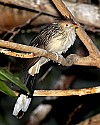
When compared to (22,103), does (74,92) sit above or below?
above

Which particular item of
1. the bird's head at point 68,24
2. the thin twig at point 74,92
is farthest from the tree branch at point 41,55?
the bird's head at point 68,24

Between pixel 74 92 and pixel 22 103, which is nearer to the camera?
pixel 74 92

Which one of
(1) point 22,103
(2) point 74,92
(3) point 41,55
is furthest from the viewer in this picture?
(1) point 22,103

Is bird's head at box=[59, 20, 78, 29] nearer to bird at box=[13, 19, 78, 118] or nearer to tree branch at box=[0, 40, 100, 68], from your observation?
bird at box=[13, 19, 78, 118]

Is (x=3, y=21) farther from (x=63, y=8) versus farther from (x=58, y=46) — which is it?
(x=63, y=8)

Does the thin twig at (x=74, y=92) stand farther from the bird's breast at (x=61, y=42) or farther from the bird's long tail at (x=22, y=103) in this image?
the bird's breast at (x=61, y=42)

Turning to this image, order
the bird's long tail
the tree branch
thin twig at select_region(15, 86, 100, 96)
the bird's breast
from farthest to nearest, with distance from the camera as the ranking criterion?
1. the bird's breast
2. the bird's long tail
3. thin twig at select_region(15, 86, 100, 96)
4. the tree branch

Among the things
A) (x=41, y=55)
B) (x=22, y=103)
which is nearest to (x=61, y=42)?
(x=22, y=103)

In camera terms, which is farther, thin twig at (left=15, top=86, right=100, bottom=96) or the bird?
the bird

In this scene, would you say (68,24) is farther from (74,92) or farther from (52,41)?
(74,92)

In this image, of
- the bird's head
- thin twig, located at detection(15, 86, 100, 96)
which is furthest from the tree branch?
the bird's head

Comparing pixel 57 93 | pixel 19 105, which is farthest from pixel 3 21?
pixel 57 93
